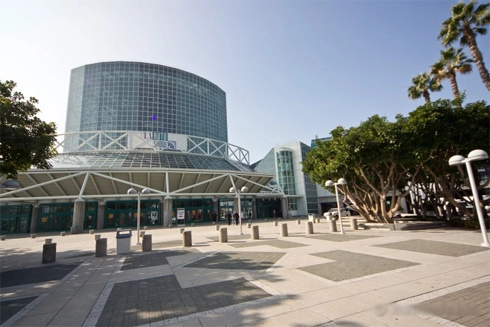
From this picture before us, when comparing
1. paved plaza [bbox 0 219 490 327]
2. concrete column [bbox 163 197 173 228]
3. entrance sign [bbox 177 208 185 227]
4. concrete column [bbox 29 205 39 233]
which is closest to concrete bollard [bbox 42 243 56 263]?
paved plaza [bbox 0 219 490 327]

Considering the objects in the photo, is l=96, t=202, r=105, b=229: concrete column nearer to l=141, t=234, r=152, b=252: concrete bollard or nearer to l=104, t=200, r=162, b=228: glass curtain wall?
l=104, t=200, r=162, b=228: glass curtain wall

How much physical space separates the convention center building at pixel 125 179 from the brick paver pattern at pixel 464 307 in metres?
17.5

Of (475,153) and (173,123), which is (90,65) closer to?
(173,123)

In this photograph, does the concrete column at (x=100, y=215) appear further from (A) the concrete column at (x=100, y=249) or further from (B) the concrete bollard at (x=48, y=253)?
(A) the concrete column at (x=100, y=249)

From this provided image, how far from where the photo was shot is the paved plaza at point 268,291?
15.0ft

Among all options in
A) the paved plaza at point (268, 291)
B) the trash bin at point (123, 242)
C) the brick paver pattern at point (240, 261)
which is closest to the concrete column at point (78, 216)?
the trash bin at point (123, 242)

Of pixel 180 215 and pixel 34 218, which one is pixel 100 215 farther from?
pixel 180 215

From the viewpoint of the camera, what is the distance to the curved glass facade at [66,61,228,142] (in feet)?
252

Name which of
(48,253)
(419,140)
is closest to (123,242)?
(48,253)

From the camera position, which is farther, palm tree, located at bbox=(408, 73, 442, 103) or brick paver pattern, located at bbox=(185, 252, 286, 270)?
palm tree, located at bbox=(408, 73, 442, 103)

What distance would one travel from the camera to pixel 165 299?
5.94m

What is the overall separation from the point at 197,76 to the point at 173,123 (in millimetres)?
24179

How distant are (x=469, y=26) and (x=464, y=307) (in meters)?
25.0

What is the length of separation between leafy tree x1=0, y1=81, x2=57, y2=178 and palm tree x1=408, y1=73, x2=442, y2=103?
3360 cm
